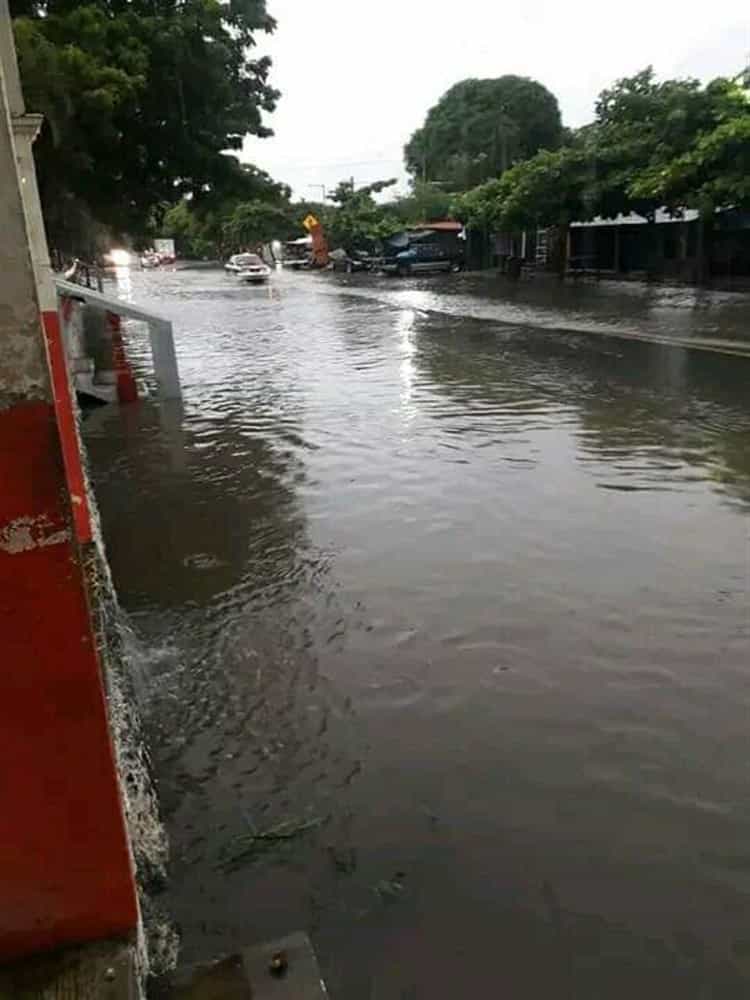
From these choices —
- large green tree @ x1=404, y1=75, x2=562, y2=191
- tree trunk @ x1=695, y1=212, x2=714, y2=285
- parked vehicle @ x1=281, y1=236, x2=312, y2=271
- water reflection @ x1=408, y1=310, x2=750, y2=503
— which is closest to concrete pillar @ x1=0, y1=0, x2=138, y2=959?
water reflection @ x1=408, y1=310, x2=750, y2=503

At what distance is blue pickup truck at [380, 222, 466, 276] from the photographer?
44688 mm

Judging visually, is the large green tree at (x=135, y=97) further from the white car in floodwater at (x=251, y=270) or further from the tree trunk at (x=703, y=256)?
the white car in floodwater at (x=251, y=270)

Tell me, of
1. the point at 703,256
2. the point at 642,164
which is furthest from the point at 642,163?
A: the point at 703,256

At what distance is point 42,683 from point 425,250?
45176mm

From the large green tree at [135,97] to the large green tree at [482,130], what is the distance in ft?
109

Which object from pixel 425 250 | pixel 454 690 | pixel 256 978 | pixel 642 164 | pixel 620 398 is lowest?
pixel 620 398

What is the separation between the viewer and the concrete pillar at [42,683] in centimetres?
169

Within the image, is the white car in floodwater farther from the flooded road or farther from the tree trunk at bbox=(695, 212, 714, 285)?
the flooded road

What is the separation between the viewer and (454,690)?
422 cm

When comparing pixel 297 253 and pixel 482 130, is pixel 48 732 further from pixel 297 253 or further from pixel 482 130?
pixel 297 253

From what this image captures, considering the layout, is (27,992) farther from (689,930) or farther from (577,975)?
(689,930)

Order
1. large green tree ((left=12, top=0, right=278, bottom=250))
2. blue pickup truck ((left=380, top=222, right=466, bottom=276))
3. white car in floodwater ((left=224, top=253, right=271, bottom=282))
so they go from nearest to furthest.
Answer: large green tree ((left=12, top=0, right=278, bottom=250)) < blue pickup truck ((left=380, top=222, right=466, bottom=276)) < white car in floodwater ((left=224, top=253, right=271, bottom=282))

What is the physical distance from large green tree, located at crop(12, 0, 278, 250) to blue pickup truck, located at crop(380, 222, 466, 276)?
72.6 feet

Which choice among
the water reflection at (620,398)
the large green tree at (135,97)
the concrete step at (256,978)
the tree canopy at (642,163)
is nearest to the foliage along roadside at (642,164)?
the tree canopy at (642,163)
